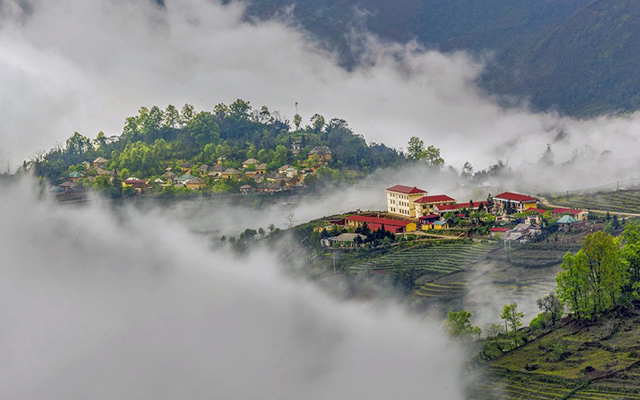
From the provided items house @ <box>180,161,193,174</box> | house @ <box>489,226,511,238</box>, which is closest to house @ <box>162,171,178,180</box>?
house @ <box>180,161,193,174</box>

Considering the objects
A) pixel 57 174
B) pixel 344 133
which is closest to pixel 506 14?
pixel 344 133

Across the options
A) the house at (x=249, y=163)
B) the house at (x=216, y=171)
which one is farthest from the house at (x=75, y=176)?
the house at (x=249, y=163)

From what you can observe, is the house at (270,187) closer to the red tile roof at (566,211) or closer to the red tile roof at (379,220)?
the red tile roof at (379,220)

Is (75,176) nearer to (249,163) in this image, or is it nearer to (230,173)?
(230,173)

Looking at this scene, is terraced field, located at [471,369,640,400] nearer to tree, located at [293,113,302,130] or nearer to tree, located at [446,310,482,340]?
tree, located at [446,310,482,340]

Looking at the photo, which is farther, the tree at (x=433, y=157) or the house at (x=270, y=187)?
the tree at (x=433, y=157)

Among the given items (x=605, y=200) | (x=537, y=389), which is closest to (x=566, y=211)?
(x=605, y=200)
